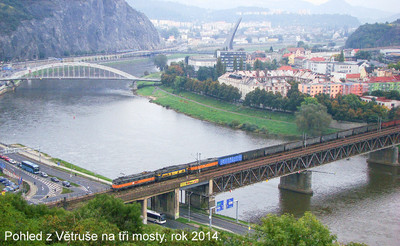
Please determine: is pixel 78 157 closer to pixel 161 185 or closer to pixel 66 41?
pixel 161 185

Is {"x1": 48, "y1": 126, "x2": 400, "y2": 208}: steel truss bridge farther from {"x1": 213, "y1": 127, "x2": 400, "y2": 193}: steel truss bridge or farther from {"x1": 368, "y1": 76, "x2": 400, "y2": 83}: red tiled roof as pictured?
{"x1": 368, "y1": 76, "x2": 400, "y2": 83}: red tiled roof

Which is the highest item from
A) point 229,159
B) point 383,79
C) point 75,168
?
point 383,79

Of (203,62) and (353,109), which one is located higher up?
(203,62)

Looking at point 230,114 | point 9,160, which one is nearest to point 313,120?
point 230,114

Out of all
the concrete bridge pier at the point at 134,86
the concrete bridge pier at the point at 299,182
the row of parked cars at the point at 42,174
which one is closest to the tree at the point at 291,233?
the row of parked cars at the point at 42,174

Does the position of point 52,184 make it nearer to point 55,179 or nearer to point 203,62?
point 55,179

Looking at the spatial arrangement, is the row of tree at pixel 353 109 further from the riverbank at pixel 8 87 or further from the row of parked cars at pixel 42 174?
the riverbank at pixel 8 87

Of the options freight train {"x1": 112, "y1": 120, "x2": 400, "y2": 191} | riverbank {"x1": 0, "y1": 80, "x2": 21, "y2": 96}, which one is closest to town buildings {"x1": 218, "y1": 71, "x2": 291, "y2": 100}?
freight train {"x1": 112, "y1": 120, "x2": 400, "y2": 191}
